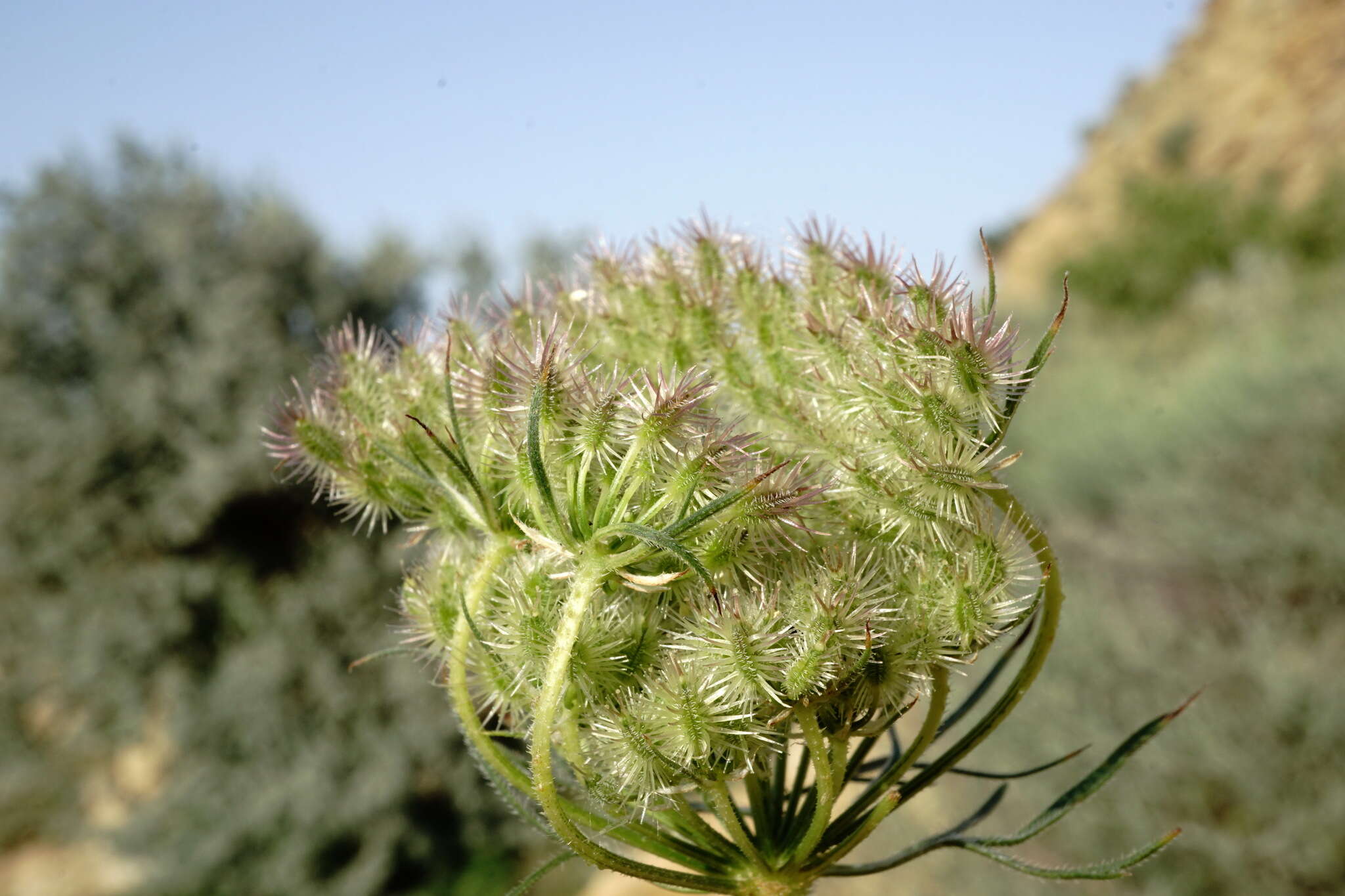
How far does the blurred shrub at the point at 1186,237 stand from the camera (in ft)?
70.6

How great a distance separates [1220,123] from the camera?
30.1 metres

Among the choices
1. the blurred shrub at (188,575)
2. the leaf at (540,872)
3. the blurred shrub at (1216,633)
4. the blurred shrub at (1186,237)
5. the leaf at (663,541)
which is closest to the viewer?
the leaf at (663,541)

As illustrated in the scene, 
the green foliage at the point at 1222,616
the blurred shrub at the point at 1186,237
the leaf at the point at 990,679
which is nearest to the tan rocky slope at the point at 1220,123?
the blurred shrub at the point at 1186,237

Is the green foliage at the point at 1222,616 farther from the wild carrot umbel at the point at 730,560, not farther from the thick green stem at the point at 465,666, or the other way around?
the thick green stem at the point at 465,666

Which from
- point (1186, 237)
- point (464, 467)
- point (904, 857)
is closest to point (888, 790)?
point (904, 857)

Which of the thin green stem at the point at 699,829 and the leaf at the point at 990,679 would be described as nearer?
the thin green stem at the point at 699,829

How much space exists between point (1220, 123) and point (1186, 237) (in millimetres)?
9466

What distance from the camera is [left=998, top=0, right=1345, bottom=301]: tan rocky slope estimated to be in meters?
25.5

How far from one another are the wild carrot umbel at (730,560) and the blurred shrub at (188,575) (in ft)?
34.8

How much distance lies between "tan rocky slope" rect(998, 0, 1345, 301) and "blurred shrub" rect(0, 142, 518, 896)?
23057 mm

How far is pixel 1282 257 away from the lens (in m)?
20.8

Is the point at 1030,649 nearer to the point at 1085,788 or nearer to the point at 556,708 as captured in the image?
the point at 1085,788

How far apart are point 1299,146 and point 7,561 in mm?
31562

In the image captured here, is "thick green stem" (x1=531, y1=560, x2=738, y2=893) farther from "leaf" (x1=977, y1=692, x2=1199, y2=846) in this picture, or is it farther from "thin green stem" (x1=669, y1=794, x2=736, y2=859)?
"leaf" (x1=977, y1=692, x2=1199, y2=846)
